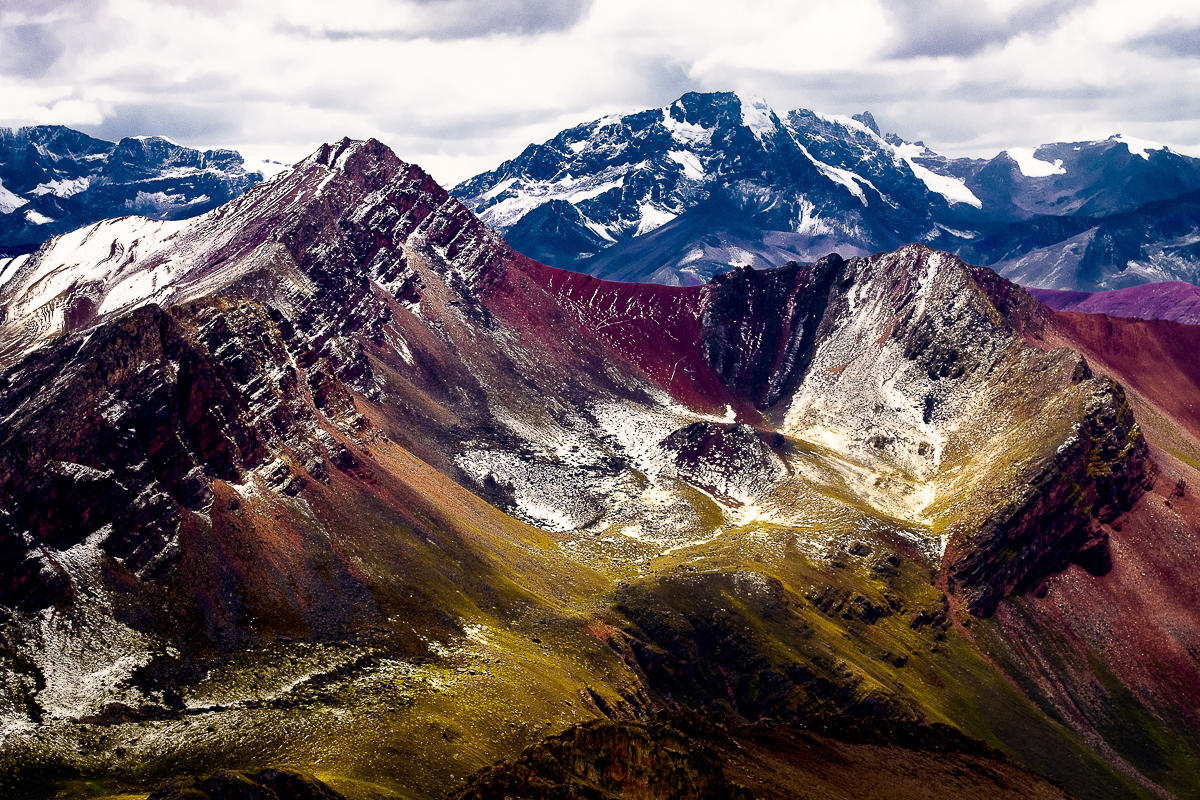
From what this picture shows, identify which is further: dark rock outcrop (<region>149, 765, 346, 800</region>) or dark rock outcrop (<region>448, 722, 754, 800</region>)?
dark rock outcrop (<region>448, 722, 754, 800</region>)

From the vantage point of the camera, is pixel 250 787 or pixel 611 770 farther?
pixel 611 770

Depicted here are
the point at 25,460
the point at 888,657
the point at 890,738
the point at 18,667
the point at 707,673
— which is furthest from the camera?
the point at 888,657

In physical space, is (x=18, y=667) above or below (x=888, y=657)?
above

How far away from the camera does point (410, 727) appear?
122188mm

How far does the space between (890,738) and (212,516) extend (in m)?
97.3

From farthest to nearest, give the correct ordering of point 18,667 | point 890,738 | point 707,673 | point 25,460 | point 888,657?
point 888,657, point 707,673, point 25,460, point 890,738, point 18,667

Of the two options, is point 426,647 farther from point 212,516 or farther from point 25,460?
point 25,460

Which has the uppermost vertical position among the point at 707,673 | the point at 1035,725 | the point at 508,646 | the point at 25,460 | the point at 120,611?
the point at 25,460

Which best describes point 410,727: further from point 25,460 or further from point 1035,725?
point 1035,725

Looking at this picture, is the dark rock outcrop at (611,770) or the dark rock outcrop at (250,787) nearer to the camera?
the dark rock outcrop at (250,787)

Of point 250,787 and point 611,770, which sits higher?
point 250,787

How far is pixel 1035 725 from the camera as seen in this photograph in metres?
181

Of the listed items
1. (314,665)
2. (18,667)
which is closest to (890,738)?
(314,665)

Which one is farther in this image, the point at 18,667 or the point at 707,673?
the point at 707,673
